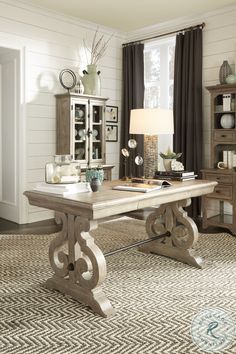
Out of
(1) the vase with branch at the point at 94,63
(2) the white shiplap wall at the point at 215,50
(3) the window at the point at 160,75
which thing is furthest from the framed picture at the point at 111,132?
(2) the white shiplap wall at the point at 215,50

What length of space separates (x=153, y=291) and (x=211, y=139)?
258 cm

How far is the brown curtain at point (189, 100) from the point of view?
16.6 ft

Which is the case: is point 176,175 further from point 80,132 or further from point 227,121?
point 80,132

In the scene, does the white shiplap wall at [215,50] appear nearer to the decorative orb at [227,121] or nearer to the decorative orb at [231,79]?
the decorative orb at [231,79]

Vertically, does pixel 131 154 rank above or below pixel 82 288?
above

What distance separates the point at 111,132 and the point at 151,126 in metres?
2.85

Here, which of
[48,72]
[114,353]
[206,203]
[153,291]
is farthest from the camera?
[48,72]

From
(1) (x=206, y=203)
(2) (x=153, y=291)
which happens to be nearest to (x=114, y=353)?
(2) (x=153, y=291)

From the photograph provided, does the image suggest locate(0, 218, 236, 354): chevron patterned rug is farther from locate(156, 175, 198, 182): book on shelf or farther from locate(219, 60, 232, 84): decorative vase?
locate(219, 60, 232, 84): decorative vase

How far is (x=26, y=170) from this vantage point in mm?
4891

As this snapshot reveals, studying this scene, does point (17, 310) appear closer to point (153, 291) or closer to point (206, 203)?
point (153, 291)

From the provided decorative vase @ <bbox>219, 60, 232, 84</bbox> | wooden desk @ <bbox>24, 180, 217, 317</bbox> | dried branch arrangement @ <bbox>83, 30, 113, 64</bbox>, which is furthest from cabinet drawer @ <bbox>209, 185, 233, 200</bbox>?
dried branch arrangement @ <bbox>83, 30, 113, 64</bbox>

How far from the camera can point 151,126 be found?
Result: 312cm

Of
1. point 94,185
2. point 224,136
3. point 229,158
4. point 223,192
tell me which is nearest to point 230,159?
point 229,158
